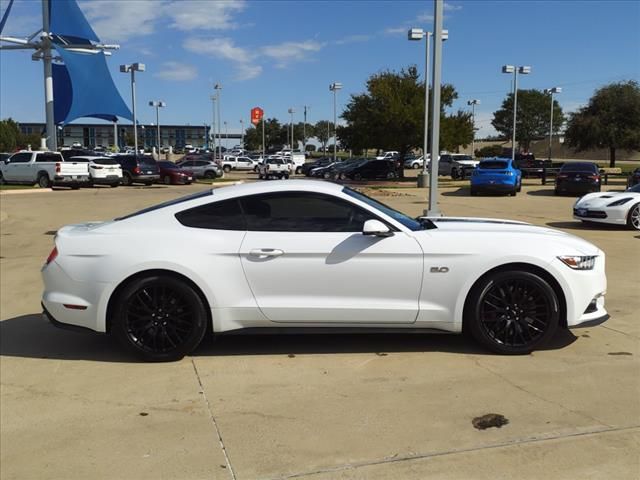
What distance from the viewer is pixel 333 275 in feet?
15.6

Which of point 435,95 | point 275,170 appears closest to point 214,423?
point 435,95

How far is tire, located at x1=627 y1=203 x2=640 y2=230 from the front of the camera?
13031 mm

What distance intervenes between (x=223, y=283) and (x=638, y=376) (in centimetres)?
325

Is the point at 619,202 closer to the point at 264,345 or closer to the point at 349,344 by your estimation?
the point at 349,344

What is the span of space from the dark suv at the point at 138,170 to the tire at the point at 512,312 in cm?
3063

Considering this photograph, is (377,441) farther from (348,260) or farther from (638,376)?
(638,376)

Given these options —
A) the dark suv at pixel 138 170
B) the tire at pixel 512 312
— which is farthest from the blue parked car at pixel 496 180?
the tire at pixel 512 312

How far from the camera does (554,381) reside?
4383mm

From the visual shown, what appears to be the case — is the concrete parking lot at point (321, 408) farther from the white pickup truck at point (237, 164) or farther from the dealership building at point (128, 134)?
the dealership building at point (128, 134)

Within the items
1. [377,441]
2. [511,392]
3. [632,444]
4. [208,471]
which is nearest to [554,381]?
[511,392]

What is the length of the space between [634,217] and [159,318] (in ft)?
38.5

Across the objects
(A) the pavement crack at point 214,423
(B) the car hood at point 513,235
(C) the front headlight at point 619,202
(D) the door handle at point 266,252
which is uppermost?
(B) the car hood at point 513,235

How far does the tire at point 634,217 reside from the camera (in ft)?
42.8

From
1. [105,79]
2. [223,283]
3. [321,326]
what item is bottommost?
[321,326]
